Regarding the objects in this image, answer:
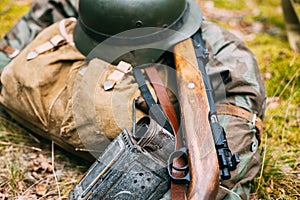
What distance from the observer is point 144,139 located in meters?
2.67

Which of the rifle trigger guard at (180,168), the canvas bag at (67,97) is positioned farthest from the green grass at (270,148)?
the rifle trigger guard at (180,168)

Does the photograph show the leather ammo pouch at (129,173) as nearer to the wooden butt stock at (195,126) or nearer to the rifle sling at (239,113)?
the wooden butt stock at (195,126)

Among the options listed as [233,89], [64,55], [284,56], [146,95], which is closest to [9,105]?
[64,55]

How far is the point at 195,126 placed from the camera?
273 cm

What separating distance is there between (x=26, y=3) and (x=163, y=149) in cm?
370

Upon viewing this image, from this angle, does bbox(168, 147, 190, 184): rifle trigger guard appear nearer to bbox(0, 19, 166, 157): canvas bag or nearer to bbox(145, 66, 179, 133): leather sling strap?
bbox(145, 66, 179, 133): leather sling strap

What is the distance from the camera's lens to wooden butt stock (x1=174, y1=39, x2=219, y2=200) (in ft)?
7.97

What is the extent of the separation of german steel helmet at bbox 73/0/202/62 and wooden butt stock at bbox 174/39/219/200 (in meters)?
0.14

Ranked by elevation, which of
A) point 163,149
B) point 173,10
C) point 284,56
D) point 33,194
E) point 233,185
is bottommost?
point 284,56

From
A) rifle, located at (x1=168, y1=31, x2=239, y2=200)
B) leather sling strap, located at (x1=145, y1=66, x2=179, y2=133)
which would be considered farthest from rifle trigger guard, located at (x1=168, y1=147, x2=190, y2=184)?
leather sling strap, located at (x1=145, y1=66, x2=179, y2=133)

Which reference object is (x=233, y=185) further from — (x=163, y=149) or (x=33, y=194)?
(x=33, y=194)

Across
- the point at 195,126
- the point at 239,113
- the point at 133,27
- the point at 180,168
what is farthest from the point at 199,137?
the point at 133,27

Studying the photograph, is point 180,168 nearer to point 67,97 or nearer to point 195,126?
point 195,126

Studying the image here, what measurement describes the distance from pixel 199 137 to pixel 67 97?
1.11m
